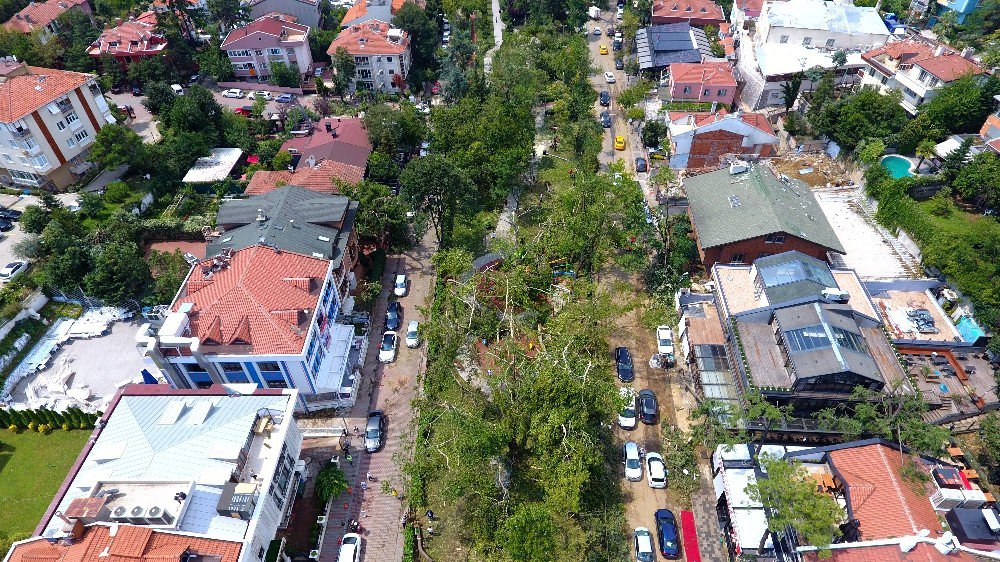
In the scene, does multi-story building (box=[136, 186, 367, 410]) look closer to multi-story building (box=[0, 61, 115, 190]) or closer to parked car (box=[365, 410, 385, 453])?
parked car (box=[365, 410, 385, 453])

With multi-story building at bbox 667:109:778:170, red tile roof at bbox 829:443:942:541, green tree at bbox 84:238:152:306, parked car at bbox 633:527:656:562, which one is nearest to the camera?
red tile roof at bbox 829:443:942:541

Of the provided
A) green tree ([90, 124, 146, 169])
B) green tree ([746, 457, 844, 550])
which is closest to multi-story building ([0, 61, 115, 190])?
green tree ([90, 124, 146, 169])

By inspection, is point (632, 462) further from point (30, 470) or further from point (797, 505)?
point (30, 470)

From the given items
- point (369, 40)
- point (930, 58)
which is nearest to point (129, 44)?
point (369, 40)

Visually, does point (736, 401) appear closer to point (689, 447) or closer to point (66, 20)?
point (689, 447)

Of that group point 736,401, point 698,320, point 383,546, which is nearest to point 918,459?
point 736,401

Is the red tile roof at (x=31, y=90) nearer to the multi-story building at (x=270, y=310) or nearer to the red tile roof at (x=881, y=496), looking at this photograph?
the multi-story building at (x=270, y=310)

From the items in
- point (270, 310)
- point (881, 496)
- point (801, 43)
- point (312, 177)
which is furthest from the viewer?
point (801, 43)
